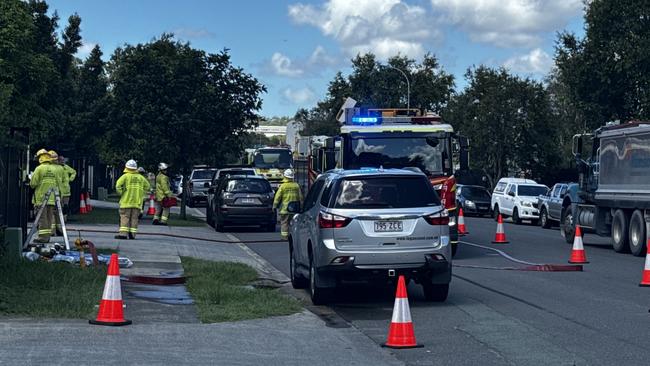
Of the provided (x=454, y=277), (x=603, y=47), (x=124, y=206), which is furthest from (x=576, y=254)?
(x=603, y=47)

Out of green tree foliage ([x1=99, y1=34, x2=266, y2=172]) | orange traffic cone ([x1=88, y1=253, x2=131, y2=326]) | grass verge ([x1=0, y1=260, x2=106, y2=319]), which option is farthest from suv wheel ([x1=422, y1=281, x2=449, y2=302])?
green tree foliage ([x1=99, y1=34, x2=266, y2=172])

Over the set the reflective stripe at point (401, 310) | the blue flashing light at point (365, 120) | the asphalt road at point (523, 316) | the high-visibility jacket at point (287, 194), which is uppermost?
the blue flashing light at point (365, 120)

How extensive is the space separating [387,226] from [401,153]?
8.49 metres

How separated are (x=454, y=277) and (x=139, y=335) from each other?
8204 millimetres

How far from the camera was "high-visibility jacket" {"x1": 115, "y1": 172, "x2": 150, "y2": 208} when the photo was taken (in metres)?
23.8

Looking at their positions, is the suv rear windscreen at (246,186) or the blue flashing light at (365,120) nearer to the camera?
the blue flashing light at (365,120)

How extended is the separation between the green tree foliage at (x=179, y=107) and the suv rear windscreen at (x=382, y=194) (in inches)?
885

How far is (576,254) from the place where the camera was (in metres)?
21.3

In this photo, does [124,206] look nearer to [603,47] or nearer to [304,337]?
[304,337]

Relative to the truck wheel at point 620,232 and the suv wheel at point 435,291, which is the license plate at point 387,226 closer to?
the suv wheel at point 435,291

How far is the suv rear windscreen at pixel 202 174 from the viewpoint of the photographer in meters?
54.1

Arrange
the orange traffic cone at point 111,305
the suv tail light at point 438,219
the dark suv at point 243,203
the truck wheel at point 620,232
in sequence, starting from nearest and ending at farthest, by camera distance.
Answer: the orange traffic cone at point 111,305 < the suv tail light at point 438,219 < the truck wheel at point 620,232 < the dark suv at point 243,203

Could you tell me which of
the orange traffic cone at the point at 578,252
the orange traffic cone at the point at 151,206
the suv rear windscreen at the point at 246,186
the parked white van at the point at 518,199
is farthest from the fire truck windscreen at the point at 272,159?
the orange traffic cone at the point at 578,252

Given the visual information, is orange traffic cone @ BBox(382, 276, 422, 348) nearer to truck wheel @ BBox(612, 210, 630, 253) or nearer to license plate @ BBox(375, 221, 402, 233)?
license plate @ BBox(375, 221, 402, 233)
